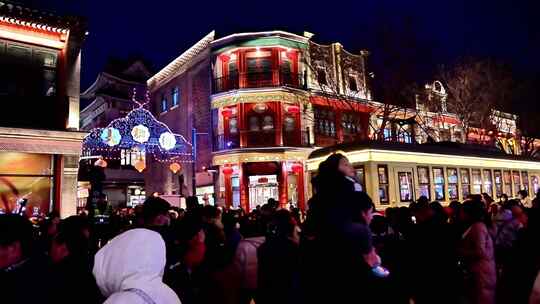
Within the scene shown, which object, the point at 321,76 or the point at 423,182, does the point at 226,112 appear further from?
the point at 423,182

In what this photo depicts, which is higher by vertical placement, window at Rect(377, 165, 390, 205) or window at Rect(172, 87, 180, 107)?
window at Rect(172, 87, 180, 107)

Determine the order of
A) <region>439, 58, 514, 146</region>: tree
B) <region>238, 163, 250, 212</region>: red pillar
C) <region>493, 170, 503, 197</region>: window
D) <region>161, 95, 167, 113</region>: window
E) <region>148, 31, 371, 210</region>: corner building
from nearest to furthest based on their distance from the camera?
<region>493, 170, 503, 197</region>: window
<region>238, 163, 250, 212</region>: red pillar
<region>148, 31, 371, 210</region>: corner building
<region>439, 58, 514, 146</region>: tree
<region>161, 95, 167, 113</region>: window

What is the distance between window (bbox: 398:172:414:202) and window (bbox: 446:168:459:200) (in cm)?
287

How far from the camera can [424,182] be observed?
17422 millimetres

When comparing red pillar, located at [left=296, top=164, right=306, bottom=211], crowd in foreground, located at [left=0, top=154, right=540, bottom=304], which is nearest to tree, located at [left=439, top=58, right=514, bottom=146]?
red pillar, located at [left=296, top=164, right=306, bottom=211]

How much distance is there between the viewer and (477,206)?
19.3 ft

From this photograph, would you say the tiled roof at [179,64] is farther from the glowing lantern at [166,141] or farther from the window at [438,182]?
the window at [438,182]

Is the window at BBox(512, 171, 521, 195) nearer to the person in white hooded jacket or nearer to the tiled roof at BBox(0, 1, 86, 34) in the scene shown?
the tiled roof at BBox(0, 1, 86, 34)

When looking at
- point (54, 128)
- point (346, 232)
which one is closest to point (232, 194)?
point (54, 128)

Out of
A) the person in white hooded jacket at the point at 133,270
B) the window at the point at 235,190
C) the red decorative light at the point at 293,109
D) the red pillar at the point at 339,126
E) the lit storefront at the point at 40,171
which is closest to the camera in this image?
the person in white hooded jacket at the point at 133,270

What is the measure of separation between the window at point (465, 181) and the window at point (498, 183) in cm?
248

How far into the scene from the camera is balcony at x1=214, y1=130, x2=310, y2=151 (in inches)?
925

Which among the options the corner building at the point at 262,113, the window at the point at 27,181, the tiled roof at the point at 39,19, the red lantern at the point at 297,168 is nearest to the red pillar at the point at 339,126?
the corner building at the point at 262,113

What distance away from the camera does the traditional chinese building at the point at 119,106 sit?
32625mm
